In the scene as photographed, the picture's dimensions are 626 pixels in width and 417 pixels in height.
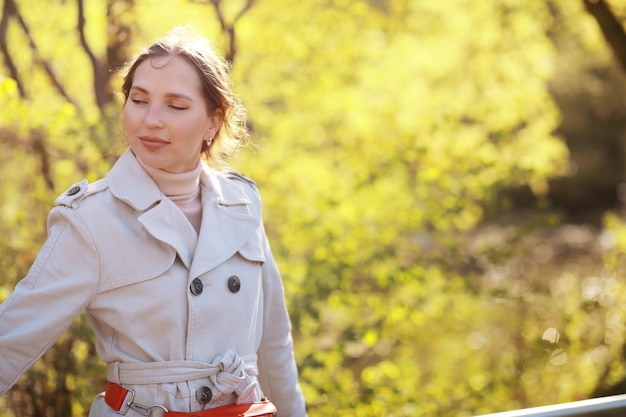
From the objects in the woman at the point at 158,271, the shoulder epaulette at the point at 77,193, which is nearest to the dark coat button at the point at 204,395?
the woman at the point at 158,271

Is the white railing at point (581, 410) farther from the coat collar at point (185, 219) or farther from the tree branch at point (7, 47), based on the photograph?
the tree branch at point (7, 47)

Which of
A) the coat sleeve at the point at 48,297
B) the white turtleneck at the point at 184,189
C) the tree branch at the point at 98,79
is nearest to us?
the coat sleeve at the point at 48,297

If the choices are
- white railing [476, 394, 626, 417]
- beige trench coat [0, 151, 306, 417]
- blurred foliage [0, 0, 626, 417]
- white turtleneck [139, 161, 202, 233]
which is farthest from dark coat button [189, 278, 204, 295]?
blurred foliage [0, 0, 626, 417]

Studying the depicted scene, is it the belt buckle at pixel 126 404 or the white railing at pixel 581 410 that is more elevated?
the belt buckle at pixel 126 404

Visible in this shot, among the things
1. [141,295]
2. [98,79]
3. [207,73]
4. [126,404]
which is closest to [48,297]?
[141,295]

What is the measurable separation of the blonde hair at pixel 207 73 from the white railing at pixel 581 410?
0.99 m

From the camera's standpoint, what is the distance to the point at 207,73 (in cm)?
211

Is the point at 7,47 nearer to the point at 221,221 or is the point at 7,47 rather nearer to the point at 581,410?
the point at 221,221

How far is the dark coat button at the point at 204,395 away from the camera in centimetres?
204

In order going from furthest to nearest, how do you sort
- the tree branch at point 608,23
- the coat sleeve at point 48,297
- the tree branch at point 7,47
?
1. the tree branch at point 7,47
2. the tree branch at point 608,23
3. the coat sleeve at point 48,297

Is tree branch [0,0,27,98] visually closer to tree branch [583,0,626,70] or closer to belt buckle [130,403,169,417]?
tree branch [583,0,626,70]

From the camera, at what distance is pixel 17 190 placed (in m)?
4.43

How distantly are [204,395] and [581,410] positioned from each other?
90cm

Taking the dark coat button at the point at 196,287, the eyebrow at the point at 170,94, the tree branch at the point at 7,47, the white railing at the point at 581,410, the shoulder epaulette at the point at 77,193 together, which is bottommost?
the white railing at the point at 581,410
